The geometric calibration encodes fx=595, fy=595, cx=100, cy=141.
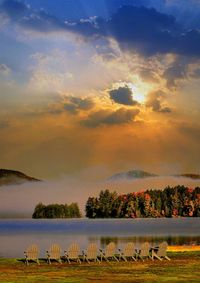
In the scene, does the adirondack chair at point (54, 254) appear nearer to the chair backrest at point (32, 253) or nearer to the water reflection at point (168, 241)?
the chair backrest at point (32, 253)

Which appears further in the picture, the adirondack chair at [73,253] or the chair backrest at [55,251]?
the adirondack chair at [73,253]

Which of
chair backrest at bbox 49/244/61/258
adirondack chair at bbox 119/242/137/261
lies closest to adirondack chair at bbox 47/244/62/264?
chair backrest at bbox 49/244/61/258

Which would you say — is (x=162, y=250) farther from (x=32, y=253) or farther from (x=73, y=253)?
(x=32, y=253)

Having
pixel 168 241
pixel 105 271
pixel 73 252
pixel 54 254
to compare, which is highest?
pixel 168 241

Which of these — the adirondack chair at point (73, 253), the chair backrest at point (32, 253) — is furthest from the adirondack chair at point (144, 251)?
the chair backrest at point (32, 253)

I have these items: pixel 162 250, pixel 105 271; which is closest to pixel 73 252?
pixel 162 250

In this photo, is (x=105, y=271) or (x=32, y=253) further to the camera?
(x=32, y=253)

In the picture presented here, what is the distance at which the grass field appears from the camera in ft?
77.4

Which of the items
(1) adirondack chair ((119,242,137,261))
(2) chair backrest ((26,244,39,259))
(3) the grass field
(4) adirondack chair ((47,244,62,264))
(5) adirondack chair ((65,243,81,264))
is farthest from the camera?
(1) adirondack chair ((119,242,137,261))

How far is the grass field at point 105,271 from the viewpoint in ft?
77.4

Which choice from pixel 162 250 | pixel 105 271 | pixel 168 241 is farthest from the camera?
pixel 168 241

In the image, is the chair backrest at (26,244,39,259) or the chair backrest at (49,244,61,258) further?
the chair backrest at (49,244,61,258)

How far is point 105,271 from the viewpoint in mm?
26703

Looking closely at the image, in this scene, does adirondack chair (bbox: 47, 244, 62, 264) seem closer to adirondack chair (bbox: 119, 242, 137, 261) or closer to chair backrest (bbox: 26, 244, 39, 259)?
chair backrest (bbox: 26, 244, 39, 259)
